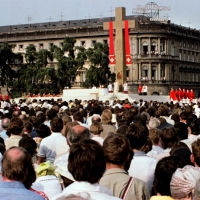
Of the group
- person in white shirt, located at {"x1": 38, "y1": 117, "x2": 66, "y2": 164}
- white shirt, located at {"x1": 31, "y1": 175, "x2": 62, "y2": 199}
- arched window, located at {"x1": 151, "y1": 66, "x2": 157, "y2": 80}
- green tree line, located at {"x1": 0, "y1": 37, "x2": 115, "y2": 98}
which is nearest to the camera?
white shirt, located at {"x1": 31, "y1": 175, "x2": 62, "y2": 199}

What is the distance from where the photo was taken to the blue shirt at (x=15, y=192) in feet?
19.0

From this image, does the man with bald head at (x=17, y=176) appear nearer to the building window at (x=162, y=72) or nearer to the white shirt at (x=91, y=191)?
the white shirt at (x=91, y=191)

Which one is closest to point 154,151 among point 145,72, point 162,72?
point 145,72

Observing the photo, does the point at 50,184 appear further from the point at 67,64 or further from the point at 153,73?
the point at 153,73

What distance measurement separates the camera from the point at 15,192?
582 centimetres

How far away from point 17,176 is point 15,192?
18 centimetres

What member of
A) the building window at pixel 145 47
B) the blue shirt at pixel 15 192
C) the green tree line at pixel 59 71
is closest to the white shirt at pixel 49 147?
the blue shirt at pixel 15 192

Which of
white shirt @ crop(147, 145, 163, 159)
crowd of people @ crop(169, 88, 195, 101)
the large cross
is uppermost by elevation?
the large cross

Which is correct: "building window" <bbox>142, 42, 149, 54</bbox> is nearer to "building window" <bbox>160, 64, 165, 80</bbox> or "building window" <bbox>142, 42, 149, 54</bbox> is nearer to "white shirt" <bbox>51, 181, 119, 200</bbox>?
"building window" <bbox>160, 64, 165, 80</bbox>

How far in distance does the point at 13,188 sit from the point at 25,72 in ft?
278

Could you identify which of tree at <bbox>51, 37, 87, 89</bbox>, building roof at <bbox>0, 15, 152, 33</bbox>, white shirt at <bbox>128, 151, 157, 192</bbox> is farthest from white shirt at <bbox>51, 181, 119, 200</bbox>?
building roof at <bbox>0, 15, 152, 33</bbox>

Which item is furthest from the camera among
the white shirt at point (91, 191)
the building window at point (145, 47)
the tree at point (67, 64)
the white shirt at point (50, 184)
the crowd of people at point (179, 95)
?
the building window at point (145, 47)

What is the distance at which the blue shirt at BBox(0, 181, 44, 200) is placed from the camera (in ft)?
19.0

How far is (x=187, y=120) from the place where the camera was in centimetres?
1391
